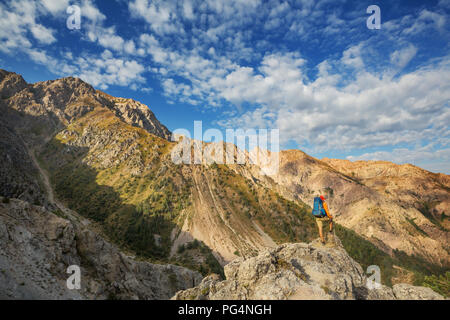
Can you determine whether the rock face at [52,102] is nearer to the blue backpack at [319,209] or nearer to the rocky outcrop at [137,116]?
the rocky outcrop at [137,116]

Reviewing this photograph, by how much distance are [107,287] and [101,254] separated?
153 inches

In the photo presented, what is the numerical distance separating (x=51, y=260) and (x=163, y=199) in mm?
66045

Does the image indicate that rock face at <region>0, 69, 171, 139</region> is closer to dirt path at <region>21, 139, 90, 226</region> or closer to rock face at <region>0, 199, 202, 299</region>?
dirt path at <region>21, 139, 90, 226</region>

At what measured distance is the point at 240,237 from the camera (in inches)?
2844

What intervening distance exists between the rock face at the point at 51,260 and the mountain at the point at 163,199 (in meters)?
37.6

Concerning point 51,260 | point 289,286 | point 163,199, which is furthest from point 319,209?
point 163,199

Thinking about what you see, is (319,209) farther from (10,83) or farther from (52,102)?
(10,83)

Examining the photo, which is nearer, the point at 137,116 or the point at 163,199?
the point at 163,199

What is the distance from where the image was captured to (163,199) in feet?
260

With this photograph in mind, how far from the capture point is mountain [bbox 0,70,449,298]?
213 feet
